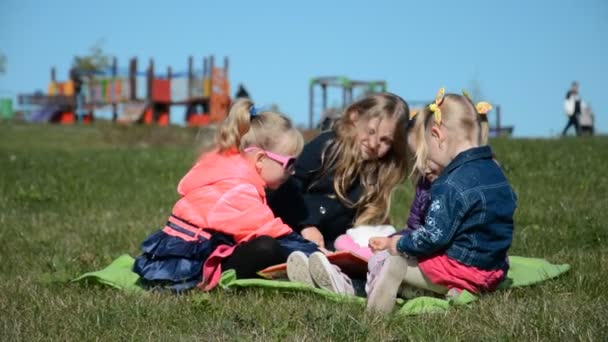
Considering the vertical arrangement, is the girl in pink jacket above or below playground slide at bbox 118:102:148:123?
above

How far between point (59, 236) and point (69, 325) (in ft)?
10.8

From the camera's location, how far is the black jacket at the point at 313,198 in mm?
6137

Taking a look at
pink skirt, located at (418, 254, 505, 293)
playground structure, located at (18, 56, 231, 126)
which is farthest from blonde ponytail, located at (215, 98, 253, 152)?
playground structure, located at (18, 56, 231, 126)

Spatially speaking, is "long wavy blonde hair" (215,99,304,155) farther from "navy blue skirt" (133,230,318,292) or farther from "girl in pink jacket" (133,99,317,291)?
"navy blue skirt" (133,230,318,292)

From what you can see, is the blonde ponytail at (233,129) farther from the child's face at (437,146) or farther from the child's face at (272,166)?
the child's face at (437,146)

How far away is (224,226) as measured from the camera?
506 centimetres

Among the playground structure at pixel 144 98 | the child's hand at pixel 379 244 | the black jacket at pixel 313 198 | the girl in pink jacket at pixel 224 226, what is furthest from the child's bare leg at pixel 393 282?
the playground structure at pixel 144 98

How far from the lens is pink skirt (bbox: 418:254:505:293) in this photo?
4461 mm

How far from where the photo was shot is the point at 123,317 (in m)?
3.98

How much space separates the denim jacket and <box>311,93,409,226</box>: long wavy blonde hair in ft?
4.52

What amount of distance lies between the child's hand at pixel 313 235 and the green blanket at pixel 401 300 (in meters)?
1.23

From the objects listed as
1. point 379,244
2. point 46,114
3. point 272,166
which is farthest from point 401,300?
point 46,114

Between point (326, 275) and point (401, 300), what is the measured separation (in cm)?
43

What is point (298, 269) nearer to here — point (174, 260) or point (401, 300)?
point (401, 300)
